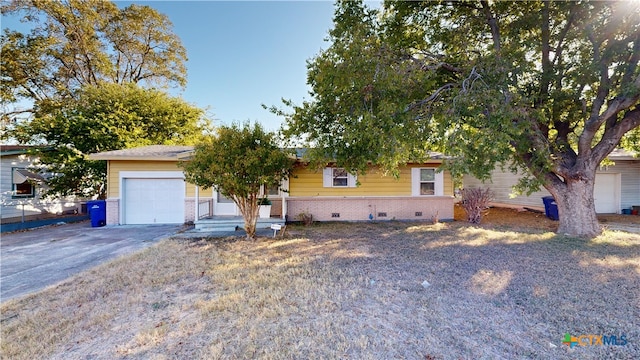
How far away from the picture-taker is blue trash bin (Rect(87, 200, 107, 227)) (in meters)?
10.5

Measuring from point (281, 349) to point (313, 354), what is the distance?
34 centimetres

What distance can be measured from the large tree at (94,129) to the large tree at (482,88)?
11459 millimetres

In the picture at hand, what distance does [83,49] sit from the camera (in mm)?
16203

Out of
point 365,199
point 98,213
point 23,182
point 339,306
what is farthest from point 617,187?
point 23,182

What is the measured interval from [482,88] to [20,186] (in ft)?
61.5

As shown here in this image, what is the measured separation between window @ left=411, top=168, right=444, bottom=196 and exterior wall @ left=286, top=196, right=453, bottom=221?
238 mm

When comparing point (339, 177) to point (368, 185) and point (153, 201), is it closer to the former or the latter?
point (368, 185)

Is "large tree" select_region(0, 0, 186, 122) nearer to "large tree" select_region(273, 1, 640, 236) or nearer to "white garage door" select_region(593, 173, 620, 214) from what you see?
"large tree" select_region(273, 1, 640, 236)

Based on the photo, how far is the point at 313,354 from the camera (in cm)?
260

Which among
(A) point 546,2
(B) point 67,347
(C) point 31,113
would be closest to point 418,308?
(B) point 67,347

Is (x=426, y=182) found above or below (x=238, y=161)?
below

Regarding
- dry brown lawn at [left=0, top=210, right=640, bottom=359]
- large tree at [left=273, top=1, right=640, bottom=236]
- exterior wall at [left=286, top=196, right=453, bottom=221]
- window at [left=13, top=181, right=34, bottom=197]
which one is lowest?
dry brown lawn at [left=0, top=210, right=640, bottom=359]

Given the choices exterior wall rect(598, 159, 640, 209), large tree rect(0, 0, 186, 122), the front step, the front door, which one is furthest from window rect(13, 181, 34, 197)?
exterior wall rect(598, 159, 640, 209)

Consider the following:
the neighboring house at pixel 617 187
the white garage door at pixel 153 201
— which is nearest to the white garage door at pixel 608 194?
the neighboring house at pixel 617 187
